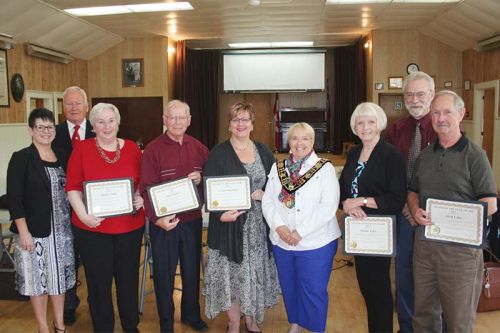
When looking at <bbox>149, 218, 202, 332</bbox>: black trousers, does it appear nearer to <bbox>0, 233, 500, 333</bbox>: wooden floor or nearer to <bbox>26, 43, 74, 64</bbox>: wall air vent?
<bbox>0, 233, 500, 333</bbox>: wooden floor

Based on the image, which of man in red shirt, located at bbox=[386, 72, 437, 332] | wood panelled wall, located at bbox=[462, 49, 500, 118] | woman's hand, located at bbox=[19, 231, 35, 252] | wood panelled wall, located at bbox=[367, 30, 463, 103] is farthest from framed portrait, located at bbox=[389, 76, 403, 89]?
woman's hand, located at bbox=[19, 231, 35, 252]

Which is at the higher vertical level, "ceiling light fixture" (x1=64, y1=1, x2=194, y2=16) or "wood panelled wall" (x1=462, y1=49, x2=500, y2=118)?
"ceiling light fixture" (x1=64, y1=1, x2=194, y2=16)

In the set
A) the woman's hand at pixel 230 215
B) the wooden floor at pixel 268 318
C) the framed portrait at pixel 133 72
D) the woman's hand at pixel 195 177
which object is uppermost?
the framed portrait at pixel 133 72

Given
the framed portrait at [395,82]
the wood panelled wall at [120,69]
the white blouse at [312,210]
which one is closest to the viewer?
the white blouse at [312,210]

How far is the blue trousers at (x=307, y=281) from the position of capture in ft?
8.52

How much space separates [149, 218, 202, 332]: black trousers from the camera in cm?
283

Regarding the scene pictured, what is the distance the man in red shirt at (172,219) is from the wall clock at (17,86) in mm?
6103

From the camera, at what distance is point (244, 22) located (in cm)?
884

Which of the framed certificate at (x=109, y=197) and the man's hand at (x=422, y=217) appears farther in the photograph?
the framed certificate at (x=109, y=197)

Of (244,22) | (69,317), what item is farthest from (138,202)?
(244,22)

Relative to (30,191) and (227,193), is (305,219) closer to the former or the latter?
(227,193)

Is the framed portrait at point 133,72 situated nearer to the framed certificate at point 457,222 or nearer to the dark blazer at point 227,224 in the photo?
the dark blazer at point 227,224

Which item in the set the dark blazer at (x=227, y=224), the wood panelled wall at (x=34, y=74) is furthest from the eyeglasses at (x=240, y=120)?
the wood panelled wall at (x=34, y=74)

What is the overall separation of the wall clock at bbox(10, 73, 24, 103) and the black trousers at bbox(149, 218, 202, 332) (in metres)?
6.21
